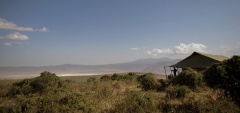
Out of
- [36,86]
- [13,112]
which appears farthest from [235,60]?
[36,86]

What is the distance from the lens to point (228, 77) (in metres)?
8.96

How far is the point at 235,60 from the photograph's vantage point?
928 cm

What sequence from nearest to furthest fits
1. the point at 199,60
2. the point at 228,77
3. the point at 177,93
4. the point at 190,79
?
the point at 228,77, the point at 177,93, the point at 190,79, the point at 199,60

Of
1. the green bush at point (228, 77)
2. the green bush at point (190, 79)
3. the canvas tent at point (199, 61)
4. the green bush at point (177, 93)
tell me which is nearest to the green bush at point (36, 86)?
the green bush at point (177, 93)

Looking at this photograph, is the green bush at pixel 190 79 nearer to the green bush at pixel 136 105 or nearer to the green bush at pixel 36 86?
the green bush at pixel 136 105

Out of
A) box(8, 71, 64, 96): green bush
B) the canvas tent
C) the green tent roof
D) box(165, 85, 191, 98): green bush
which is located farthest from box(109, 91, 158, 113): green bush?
the green tent roof

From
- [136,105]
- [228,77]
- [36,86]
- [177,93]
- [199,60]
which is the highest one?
[199,60]

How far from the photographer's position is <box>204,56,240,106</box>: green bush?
884 cm

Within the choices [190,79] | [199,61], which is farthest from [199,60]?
[190,79]

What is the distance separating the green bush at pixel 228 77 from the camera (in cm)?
884

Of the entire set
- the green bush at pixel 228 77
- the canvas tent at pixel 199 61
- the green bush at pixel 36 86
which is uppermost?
A: the canvas tent at pixel 199 61

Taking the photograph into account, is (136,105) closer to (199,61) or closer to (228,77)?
(228,77)

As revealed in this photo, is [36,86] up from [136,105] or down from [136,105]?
up

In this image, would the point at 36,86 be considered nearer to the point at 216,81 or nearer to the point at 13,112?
the point at 13,112
